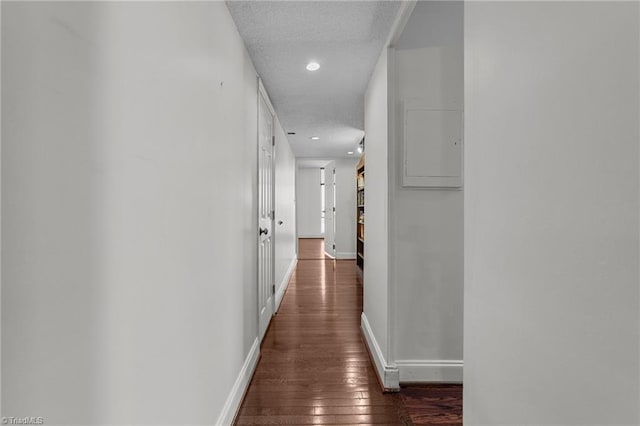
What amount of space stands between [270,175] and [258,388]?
2041 millimetres

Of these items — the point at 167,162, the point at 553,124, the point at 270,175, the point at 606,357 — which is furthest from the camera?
the point at 270,175

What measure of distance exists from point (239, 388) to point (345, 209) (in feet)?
18.1

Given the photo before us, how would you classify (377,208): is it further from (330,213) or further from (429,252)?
(330,213)

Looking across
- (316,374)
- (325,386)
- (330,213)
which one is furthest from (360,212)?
(325,386)

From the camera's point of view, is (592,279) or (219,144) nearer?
(592,279)

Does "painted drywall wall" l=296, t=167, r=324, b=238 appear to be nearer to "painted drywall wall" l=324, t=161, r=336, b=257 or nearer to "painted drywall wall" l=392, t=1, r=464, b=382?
"painted drywall wall" l=324, t=161, r=336, b=257

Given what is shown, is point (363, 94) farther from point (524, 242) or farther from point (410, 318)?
point (524, 242)

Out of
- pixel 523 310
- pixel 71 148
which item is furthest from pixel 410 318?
pixel 71 148

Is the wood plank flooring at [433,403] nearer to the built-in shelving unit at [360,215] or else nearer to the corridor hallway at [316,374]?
the corridor hallway at [316,374]

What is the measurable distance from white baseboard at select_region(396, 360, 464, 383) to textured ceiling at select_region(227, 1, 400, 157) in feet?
7.35

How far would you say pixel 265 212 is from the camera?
3.18 metres

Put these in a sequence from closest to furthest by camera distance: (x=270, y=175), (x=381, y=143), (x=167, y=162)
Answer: (x=167, y=162) < (x=381, y=143) < (x=270, y=175)

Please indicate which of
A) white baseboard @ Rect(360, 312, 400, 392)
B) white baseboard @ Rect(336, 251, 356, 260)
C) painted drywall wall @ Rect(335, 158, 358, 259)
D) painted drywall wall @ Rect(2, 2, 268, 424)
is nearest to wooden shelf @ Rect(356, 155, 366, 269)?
painted drywall wall @ Rect(335, 158, 358, 259)

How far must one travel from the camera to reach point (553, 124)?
2.18 feet
